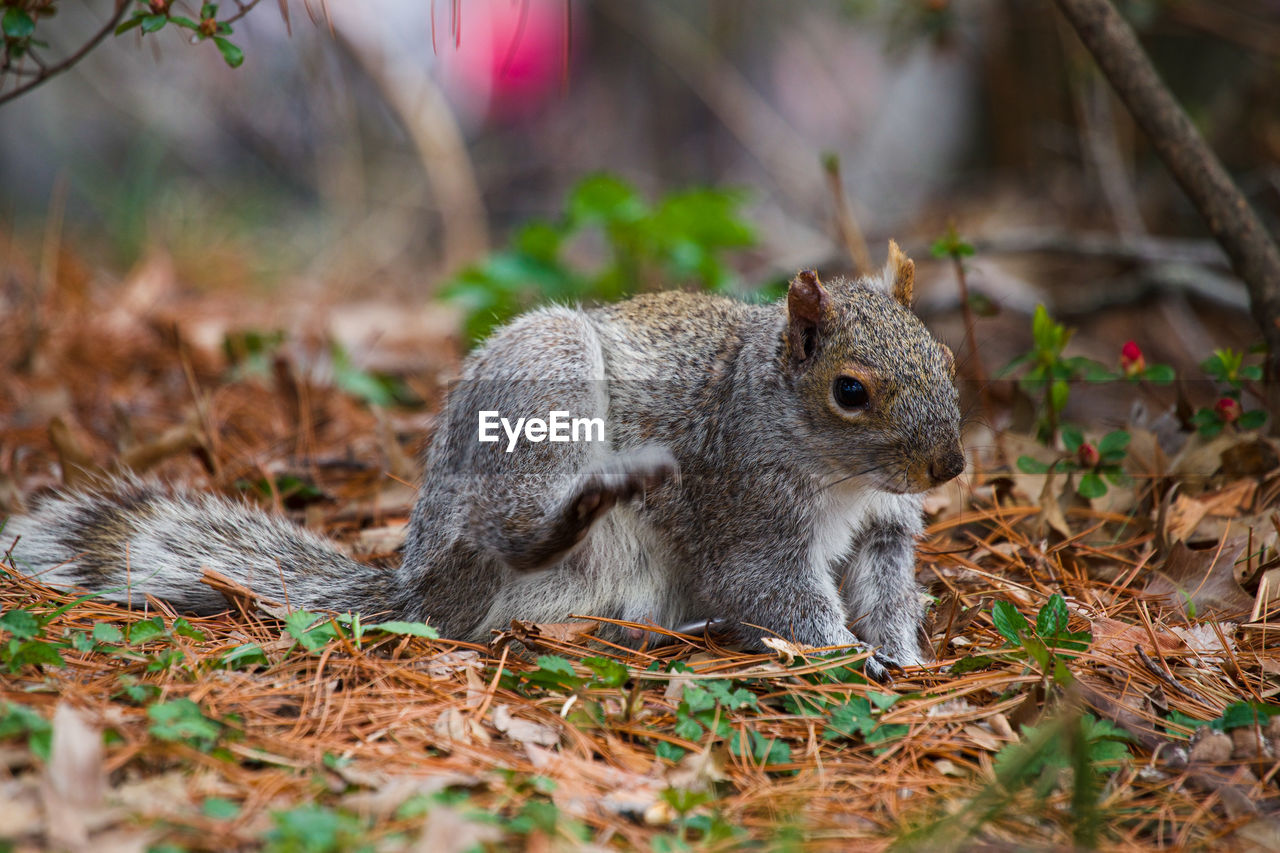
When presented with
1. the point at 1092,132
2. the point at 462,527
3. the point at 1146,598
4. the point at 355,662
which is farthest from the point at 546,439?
the point at 1092,132

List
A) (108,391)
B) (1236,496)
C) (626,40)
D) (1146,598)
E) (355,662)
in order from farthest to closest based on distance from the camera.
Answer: (626,40) → (108,391) → (1236,496) → (1146,598) → (355,662)

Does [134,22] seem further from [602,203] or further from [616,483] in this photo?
[602,203]

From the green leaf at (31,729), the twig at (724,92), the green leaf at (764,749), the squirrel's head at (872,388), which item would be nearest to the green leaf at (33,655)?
the green leaf at (31,729)

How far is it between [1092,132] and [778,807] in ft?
13.3

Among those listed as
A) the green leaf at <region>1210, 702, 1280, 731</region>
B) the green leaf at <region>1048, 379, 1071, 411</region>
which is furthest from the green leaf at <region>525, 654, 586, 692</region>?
the green leaf at <region>1048, 379, 1071, 411</region>

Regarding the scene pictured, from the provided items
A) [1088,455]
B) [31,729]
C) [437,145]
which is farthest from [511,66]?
[31,729]

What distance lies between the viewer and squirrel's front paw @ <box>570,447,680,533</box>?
84.0 inches

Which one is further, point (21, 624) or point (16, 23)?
point (16, 23)

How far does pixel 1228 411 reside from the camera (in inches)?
114

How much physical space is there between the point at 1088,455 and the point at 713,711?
1.54 meters

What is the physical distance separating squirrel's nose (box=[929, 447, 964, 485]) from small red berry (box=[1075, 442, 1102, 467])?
84 cm

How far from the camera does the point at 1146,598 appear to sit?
2.60 m

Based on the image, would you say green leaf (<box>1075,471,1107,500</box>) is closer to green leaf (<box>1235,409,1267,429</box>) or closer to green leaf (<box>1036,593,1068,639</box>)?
green leaf (<box>1235,409,1267,429</box>)

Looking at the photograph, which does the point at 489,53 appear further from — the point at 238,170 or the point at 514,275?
the point at 514,275
